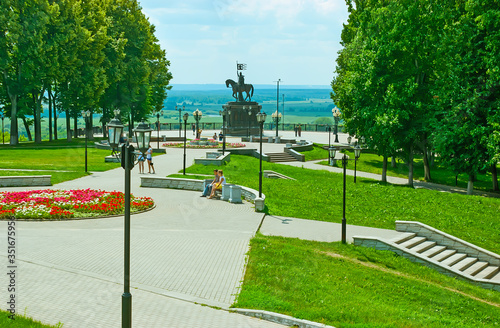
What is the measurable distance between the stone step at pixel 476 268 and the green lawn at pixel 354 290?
148 centimetres

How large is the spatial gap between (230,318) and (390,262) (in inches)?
313

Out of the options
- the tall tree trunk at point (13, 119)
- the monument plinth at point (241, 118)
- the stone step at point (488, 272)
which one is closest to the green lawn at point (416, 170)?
the monument plinth at point (241, 118)

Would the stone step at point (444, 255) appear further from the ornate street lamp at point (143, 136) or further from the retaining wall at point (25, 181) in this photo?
the retaining wall at point (25, 181)

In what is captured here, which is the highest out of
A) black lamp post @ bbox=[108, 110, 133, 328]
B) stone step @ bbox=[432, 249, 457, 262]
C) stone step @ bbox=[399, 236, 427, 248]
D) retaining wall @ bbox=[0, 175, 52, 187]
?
black lamp post @ bbox=[108, 110, 133, 328]

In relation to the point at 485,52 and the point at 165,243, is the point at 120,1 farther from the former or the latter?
the point at 165,243

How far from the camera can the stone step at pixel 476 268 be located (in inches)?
720

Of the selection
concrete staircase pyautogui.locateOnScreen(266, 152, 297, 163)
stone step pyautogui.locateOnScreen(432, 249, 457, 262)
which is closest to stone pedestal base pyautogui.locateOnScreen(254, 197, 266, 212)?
stone step pyautogui.locateOnScreen(432, 249, 457, 262)

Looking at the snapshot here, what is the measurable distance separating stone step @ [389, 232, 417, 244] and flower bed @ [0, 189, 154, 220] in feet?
33.4

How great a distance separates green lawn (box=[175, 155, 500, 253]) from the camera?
22766 mm

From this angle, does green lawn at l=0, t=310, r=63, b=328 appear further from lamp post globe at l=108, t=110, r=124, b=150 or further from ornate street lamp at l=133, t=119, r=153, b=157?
lamp post globe at l=108, t=110, r=124, b=150

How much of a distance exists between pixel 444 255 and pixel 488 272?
1551 mm

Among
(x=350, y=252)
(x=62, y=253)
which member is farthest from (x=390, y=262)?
(x=62, y=253)

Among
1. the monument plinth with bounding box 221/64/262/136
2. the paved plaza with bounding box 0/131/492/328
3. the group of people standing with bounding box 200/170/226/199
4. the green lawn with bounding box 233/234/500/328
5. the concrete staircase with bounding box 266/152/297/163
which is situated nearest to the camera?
the paved plaza with bounding box 0/131/492/328

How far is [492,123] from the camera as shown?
30141 mm
